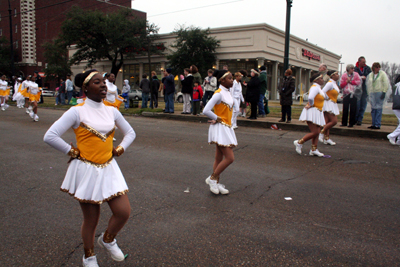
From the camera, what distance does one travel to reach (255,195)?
470 cm

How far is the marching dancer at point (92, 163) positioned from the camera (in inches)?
105

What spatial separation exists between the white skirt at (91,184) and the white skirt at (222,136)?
7.27 feet

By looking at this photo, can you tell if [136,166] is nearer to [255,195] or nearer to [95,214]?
[255,195]

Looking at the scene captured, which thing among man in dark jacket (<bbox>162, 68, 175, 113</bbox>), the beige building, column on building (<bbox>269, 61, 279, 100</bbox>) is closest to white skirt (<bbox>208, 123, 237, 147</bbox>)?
man in dark jacket (<bbox>162, 68, 175, 113</bbox>)

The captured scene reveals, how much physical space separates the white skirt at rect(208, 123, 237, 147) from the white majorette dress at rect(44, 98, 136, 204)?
7.08ft

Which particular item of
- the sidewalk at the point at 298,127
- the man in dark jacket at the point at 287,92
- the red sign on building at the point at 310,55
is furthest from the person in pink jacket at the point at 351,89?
the red sign on building at the point at 310,55

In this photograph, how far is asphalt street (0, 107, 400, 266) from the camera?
3080 mm

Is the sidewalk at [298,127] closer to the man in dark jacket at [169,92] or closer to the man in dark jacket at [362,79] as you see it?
the man in dark jacket at [362,79]

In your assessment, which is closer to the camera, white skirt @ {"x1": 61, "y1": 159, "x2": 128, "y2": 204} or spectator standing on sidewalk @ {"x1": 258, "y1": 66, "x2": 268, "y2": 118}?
white skirt @ {"x1": 61, "y1": 159, "x2": 128, "y2": 204}

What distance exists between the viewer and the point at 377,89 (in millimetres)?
9977

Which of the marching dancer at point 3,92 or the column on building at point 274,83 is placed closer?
the marching dancer at point 3,92

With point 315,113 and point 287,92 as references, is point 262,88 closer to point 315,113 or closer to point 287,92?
point 287,92

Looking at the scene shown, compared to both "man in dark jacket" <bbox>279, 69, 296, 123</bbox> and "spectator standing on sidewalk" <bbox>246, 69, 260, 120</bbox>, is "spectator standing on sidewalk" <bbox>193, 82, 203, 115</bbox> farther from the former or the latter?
"man in dark jacket" <bbox>279, 69, 296, 123</bbox>

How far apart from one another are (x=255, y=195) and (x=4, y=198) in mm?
3644
